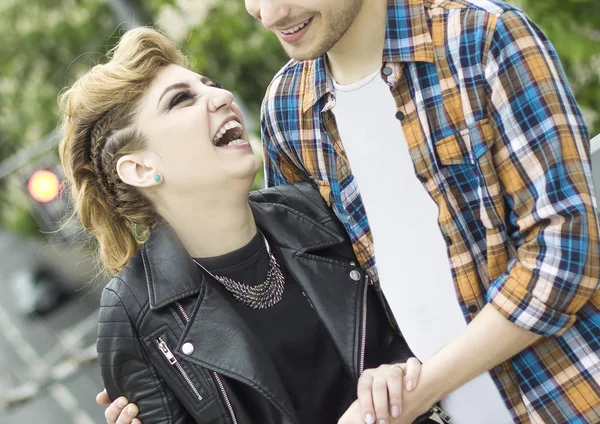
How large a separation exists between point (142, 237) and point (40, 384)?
7.79 m

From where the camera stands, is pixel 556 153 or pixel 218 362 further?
pixel 218 362

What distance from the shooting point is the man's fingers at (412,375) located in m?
1.98

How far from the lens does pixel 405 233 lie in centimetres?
218

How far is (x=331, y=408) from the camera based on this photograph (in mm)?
2295

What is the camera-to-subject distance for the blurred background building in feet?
14.4

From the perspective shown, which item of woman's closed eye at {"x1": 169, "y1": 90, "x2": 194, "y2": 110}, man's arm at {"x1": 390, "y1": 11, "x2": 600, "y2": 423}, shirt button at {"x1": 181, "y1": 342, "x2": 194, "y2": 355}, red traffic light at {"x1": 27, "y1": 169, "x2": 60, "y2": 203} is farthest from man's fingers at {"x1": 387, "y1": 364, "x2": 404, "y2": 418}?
red traffic light at {"x1": 27, "y1": 169, "x2": 60, "y2": 203}

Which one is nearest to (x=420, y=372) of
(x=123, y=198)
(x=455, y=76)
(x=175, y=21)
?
(x=455, y=76)

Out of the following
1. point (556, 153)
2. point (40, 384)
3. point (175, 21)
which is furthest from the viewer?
point (40, 384)

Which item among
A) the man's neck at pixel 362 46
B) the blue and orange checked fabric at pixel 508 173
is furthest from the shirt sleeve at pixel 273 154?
the man's neck at pixel 362 46

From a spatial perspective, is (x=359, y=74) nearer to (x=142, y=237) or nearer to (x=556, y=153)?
(x=556, y=153)

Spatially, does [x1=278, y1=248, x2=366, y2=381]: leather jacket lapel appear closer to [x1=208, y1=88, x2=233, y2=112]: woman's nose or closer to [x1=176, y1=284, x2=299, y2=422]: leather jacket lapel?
[x1=176, y1=284, x2=299, y2=422]: leather jacket lapel

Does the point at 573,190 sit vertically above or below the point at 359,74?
below

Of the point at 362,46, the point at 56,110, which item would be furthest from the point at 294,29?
the point at 56,110

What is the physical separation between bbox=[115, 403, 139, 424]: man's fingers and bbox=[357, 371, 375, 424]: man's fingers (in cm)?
68
